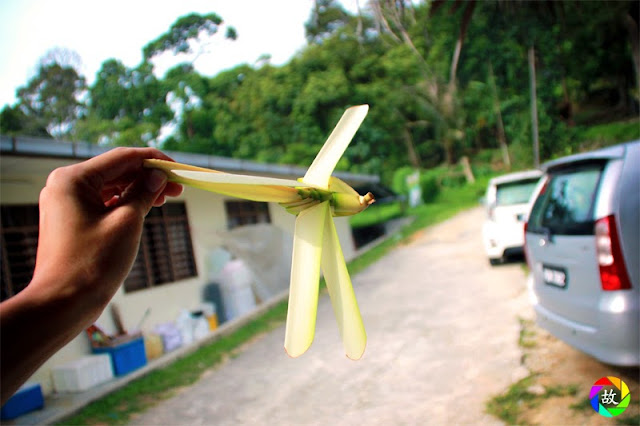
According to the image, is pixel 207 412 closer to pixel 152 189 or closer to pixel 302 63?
pixel 152 189

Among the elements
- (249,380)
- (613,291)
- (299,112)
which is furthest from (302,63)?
(613,291)

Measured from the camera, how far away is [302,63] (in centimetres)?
2220

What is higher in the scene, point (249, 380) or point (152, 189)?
point (152, 189)

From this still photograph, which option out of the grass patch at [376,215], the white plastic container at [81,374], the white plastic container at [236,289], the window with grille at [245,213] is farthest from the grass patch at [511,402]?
the grass patch at [376,215]

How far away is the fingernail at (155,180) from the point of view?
68 centimetres

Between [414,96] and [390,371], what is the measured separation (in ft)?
73.8

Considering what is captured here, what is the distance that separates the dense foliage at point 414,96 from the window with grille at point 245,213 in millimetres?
2033

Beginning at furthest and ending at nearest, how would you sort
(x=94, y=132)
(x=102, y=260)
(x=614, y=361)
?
1. (x=94, y=132)
2. (x=614, y=361)
3. (x=102, y=260)

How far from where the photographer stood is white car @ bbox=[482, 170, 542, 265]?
7.71m

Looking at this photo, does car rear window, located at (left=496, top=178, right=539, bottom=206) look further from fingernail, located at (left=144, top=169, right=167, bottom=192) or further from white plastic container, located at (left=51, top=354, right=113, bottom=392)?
fingernail, located at (left=144, top=169, right=167, bottom=192)

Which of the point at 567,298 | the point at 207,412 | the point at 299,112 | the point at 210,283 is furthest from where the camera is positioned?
the point at 299,112

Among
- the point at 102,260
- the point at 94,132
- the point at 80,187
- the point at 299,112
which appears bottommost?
the point at 102,260

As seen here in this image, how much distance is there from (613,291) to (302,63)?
69.5 feet

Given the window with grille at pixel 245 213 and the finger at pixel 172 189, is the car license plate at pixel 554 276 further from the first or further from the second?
the window with grille at pixel 245 213
